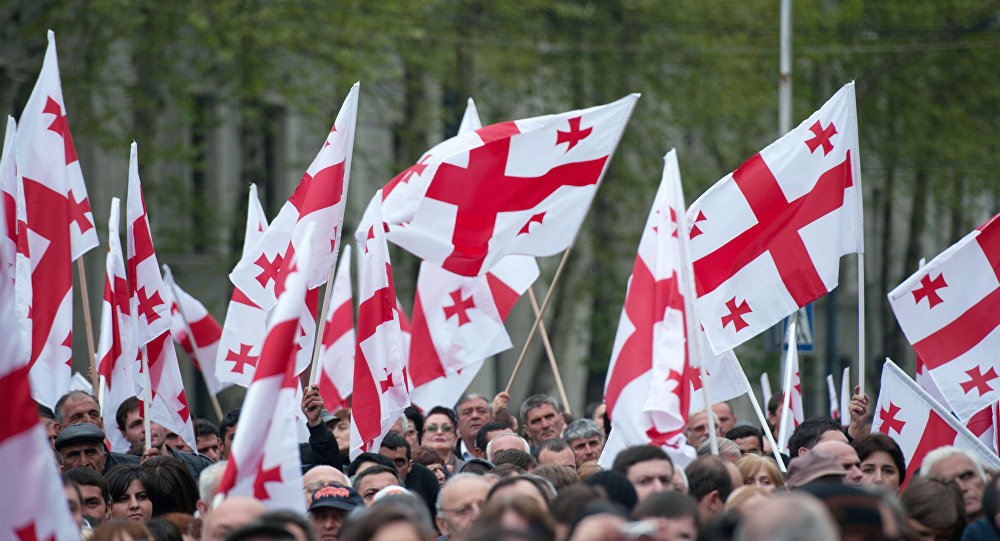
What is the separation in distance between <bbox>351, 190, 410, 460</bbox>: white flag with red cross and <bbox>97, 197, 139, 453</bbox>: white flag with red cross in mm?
1686

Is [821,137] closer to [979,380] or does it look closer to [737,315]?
[737,315]

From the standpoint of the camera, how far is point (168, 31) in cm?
2012

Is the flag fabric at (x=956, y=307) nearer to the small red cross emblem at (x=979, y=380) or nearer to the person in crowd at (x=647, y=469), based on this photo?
the small red cross emblem at (x=979, y=380)

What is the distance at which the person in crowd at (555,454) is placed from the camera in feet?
28.7

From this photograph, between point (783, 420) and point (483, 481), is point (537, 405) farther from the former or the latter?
point (483, 481)

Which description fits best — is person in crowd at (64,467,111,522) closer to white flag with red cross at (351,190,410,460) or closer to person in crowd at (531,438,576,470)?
white flag with red cross at (351,190,410,460)

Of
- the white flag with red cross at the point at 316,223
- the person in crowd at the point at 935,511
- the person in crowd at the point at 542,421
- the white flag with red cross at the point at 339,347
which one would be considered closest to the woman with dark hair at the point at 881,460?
the person in crowd at the point at 935,511

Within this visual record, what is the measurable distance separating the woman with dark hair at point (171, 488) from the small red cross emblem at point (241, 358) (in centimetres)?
234

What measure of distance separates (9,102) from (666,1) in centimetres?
1172

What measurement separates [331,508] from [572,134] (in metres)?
3.90

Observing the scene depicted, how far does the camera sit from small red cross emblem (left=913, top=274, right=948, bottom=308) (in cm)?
925

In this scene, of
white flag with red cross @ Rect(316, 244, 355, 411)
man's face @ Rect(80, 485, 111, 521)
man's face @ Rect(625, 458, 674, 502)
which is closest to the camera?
man's face @ Rect(625, 458, 674, 502)

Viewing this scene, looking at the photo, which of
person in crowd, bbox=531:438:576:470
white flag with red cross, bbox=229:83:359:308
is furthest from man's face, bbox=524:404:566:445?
white flag with red cross, bbox=229:83:359:308

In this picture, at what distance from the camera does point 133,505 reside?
25.3 ft
